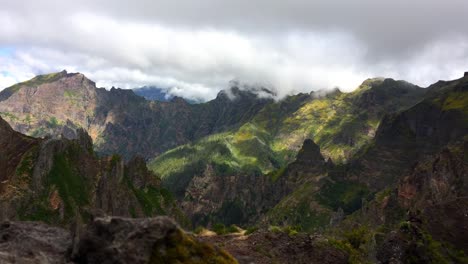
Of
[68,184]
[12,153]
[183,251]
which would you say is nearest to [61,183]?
[68,184]

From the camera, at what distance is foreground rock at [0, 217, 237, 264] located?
30.6 m

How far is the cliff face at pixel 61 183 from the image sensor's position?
134 meters

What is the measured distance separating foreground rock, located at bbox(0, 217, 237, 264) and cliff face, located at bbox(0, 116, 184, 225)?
90.1 m

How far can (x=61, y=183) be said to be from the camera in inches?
5822

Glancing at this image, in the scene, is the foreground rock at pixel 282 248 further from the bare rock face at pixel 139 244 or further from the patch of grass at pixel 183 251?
the bare rock face at pixel 139 244

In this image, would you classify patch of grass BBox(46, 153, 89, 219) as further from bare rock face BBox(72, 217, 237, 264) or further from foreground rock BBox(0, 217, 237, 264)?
bare rock face BBox(72, 217, 237, 264)

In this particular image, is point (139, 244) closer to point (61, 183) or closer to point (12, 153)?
point (61, 183)

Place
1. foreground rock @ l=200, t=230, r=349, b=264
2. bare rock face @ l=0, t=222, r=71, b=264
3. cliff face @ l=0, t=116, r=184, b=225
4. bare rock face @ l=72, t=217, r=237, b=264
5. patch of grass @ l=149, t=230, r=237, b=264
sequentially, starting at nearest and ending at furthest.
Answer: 1. bare rock face @ l=72, t=217, r=237, b=264
2. patch of grass @ l=149, t=230, r=237, b=264
3. bare rock face @ l=0, t=222, r=71, b=264
4. foreground rock @ l=200, t=230, r=349, b=264
5. cliff face @ l=0, t=116, r=184, b=225

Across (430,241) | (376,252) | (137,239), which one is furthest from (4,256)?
(430,241)

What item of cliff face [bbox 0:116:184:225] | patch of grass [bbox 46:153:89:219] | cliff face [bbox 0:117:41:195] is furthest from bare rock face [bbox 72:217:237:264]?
patch of grass [bbox 46:153:89:219]

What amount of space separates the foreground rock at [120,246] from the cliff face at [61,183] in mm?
90146

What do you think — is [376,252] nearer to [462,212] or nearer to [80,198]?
[462,212]

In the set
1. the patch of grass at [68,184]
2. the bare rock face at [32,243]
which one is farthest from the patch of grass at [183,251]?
the patch of grass at [68,184]

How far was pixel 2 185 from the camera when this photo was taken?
13250 centimetres
